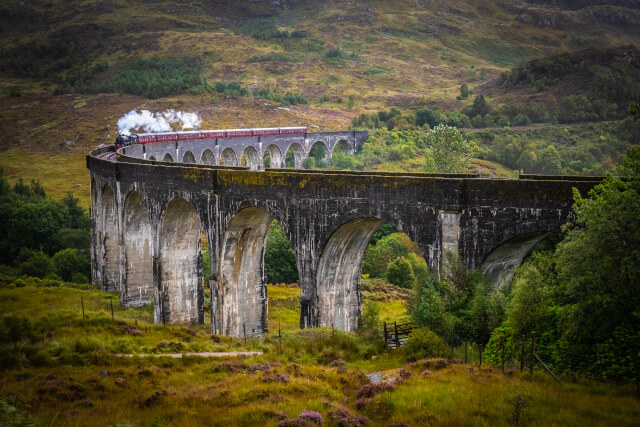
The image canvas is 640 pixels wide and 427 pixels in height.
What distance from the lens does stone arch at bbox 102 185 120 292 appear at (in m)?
39.4

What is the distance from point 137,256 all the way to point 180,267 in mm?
6069

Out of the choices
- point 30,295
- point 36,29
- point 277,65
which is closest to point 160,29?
point 36,29

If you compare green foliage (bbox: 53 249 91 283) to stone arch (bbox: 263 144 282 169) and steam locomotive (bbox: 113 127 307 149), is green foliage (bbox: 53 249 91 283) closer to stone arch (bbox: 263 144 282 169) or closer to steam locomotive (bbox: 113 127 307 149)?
steam locomotive (bbox: 113 127 307 149)

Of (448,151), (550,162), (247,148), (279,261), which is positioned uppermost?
(247,148)

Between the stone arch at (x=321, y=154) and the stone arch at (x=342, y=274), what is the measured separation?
68.6 meters

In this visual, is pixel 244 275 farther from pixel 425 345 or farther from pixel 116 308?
pixel 425 345

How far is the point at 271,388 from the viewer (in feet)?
50.0

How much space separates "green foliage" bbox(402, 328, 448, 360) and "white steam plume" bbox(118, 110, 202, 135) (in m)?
83.4

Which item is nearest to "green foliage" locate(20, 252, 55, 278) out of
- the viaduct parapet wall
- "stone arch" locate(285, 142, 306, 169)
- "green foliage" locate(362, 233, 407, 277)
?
the viaduct parapet wall

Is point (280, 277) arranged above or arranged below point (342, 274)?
below

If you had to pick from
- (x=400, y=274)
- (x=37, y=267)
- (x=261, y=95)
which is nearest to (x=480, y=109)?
(x=261, y=95)

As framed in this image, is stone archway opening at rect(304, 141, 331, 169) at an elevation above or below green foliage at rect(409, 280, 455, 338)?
above

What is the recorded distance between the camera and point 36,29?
18675cm

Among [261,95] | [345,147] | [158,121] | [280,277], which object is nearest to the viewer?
[280,277]
